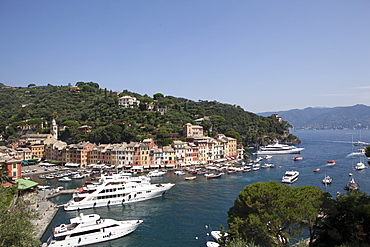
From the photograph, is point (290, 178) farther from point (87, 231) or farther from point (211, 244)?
point (87, 231)

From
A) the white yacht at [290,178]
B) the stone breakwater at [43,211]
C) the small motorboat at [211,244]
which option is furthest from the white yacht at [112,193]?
the white yacht at [290,178]

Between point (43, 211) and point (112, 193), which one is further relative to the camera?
point (112, 193)

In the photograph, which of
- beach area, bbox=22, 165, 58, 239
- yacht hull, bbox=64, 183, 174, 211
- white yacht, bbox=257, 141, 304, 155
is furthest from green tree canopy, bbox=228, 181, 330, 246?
white yacht, bbox=257, 141, 304, 155

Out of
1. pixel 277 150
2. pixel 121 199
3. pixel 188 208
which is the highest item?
pixel 277 150

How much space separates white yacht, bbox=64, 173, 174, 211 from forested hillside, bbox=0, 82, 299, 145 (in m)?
32.3

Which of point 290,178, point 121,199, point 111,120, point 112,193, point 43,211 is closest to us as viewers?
point 43,211

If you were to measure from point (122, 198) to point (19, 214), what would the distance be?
59.8 feet

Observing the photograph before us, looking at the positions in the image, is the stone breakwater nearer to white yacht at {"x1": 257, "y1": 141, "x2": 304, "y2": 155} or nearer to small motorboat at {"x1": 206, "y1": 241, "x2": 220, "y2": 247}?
small motorboat at {"x1": 206, "y1": 241, "x2": 220, "y2": 247}

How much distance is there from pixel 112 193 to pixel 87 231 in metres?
9.91

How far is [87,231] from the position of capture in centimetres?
2077

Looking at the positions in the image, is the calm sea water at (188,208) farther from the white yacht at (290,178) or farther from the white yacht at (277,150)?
the white yacht at (277,150)

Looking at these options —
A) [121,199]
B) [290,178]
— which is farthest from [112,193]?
[290,178]

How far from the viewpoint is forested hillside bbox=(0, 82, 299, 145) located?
70188 mm

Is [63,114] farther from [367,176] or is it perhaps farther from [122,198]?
[367,176]
